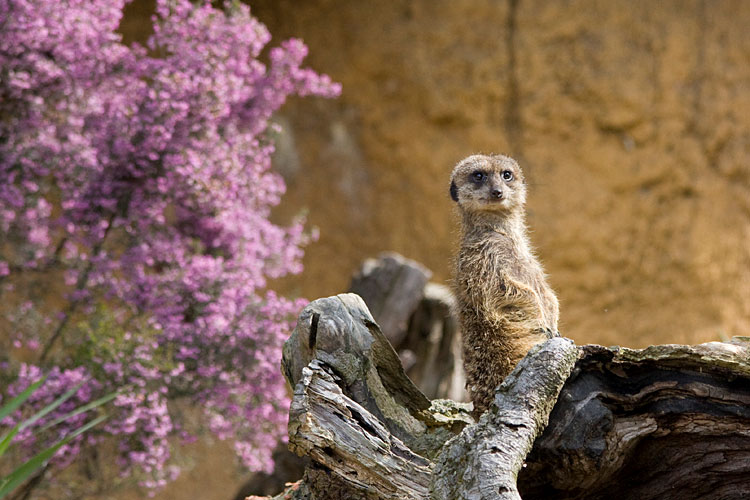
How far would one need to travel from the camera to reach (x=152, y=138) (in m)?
4.02

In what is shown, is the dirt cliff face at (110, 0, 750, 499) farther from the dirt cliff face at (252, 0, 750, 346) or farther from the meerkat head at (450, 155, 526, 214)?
the meerkat head at (450, 155, 526, 214)

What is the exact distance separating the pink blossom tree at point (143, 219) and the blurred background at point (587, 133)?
123 inches

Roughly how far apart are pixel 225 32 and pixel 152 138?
686 millimetres

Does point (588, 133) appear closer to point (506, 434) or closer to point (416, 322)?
point (416, 322)

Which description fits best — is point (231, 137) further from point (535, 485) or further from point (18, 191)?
point (535, 485)

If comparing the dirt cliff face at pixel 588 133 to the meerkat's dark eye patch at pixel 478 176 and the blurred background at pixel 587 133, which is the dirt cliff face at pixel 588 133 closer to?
the blurred background at pixel 587 133

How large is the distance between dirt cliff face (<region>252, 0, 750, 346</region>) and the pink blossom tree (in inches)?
126

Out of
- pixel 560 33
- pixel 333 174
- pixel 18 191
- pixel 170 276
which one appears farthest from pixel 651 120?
pixel 18 191

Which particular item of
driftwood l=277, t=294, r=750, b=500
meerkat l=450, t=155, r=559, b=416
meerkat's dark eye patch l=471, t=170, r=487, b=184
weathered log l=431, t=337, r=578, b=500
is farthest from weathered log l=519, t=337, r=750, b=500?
meerkat's dark eye patch l=471, t=170, r=487, b=184

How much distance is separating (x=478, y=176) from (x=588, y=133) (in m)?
4.26

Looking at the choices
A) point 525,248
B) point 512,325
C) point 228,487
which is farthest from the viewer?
point 228,487

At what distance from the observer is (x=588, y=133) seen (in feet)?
24.5

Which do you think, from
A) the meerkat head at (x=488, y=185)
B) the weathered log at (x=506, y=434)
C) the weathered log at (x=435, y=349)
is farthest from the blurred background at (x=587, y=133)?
the weathered log at (x=506, y=434)

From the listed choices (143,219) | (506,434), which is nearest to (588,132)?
(143,219)
